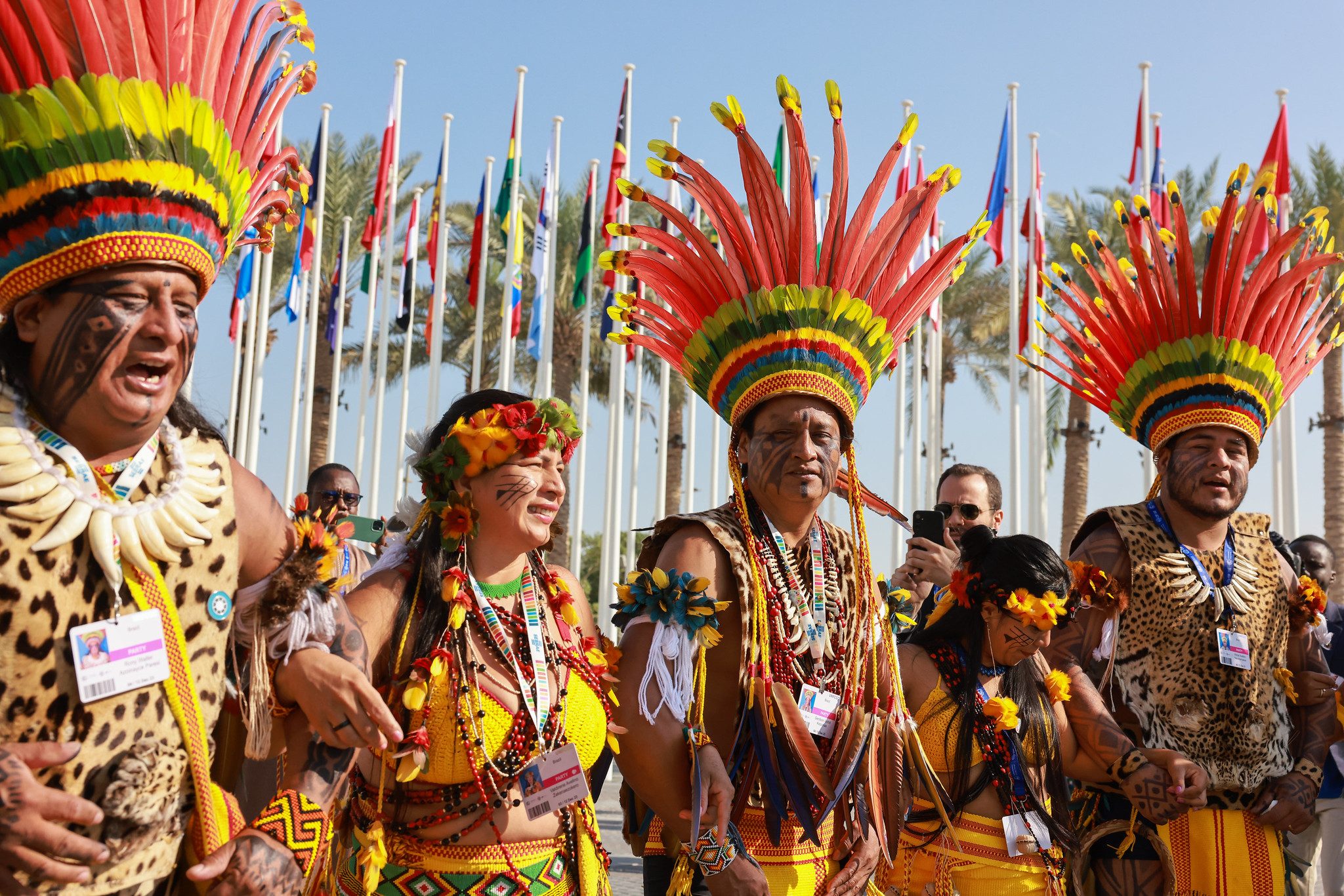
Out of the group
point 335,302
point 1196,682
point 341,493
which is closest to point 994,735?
point 1196,682

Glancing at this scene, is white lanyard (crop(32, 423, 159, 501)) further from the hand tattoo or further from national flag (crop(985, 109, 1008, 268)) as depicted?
national flag (crop(985, 109, 1008, 268))

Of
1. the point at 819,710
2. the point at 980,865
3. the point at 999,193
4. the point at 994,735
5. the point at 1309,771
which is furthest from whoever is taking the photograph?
the point at 999,193

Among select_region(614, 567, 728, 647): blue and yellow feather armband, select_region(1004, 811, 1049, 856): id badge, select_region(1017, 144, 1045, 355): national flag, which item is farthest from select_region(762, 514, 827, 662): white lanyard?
select_region(1017, 144, 1045, 355): national flag

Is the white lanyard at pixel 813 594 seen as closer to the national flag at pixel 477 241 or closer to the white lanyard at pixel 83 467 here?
the white lanyard at pixel 83 467

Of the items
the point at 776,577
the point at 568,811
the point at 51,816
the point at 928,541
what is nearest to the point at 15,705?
the point at 51,816

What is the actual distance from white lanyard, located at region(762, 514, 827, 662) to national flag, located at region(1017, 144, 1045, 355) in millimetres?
16340

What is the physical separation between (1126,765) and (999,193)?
17471mm

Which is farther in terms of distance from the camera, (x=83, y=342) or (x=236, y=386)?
(x=236, y=386)

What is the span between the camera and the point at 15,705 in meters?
2.38

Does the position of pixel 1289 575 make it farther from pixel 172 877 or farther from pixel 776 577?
pixel 172 877

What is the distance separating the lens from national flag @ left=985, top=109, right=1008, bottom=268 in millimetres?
20641

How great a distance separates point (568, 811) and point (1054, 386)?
21.6 metres

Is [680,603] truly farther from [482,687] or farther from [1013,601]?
[1013,601]

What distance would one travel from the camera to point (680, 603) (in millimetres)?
3744
